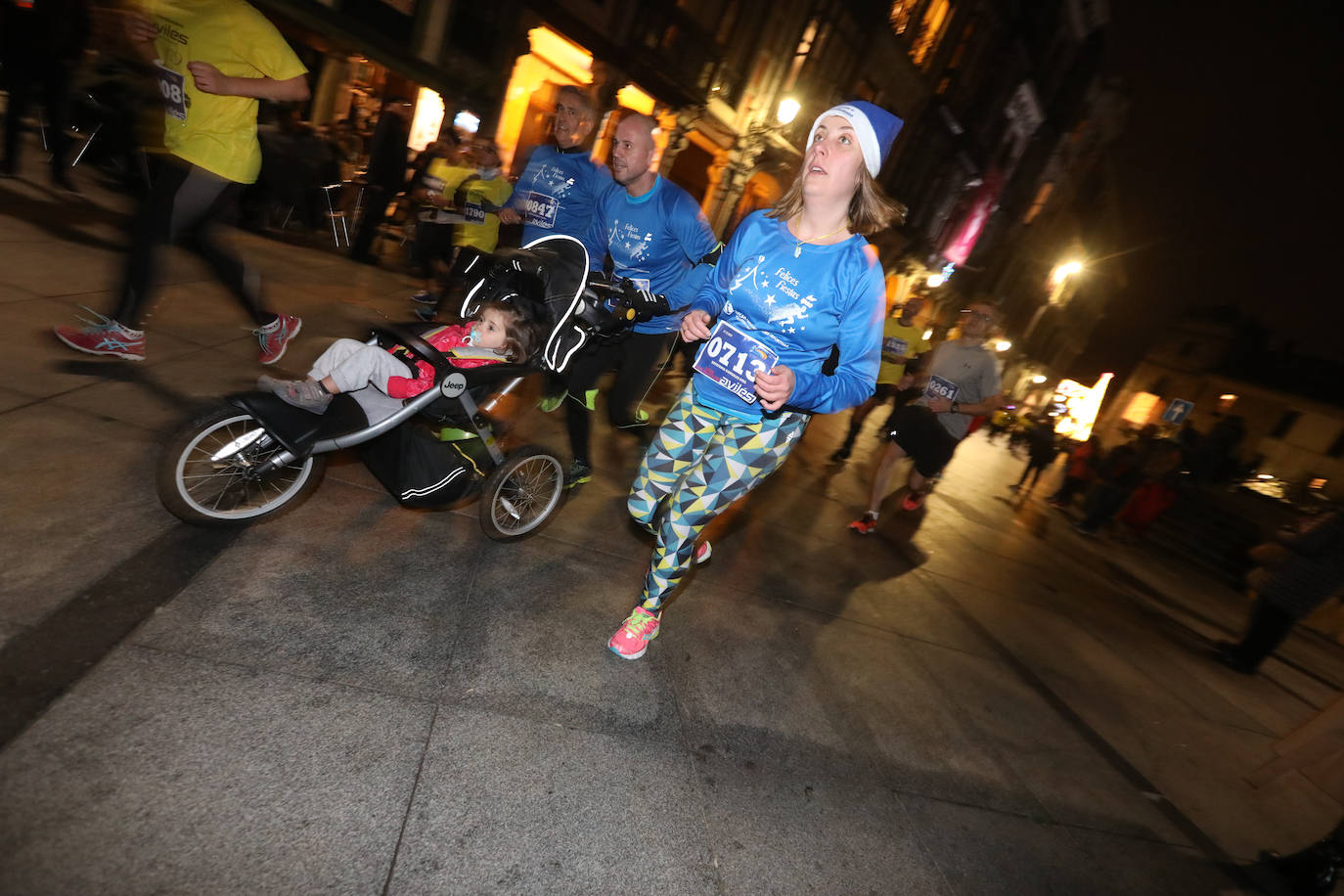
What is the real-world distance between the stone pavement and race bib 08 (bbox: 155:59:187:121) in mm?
1465

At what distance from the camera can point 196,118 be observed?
339 cm

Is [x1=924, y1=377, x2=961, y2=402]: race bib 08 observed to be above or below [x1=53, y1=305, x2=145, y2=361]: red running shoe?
above

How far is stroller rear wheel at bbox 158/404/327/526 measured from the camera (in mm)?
2430

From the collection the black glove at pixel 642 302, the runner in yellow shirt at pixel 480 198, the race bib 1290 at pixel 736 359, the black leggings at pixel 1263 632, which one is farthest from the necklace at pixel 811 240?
the black leggings at pixel 1263 632

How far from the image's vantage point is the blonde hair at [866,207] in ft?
7.70

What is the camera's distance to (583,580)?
328cm

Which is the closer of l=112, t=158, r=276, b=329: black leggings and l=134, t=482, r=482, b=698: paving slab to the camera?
l=134, t=482, r=482, b=698: paving slab

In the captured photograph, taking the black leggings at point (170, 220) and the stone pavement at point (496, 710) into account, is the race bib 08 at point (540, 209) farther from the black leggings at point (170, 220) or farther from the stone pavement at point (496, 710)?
the black leggings at point (170, 220)

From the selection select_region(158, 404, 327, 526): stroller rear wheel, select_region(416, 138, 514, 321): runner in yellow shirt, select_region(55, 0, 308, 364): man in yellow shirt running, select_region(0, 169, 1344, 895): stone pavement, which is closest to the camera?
select_region(0, 169, 1344, 895): stone pavement

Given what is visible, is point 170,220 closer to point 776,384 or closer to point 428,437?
point 428,437

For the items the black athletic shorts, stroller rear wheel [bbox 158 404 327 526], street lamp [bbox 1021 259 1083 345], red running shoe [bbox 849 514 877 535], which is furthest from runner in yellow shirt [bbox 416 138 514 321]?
street lamp [bbox 1021 259 1083 345]

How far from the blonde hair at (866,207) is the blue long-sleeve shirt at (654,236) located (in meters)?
1.14

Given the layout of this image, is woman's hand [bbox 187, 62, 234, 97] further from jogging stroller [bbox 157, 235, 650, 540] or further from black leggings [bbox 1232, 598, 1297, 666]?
black leggings [bbox 1232, 598, 1297, 666]

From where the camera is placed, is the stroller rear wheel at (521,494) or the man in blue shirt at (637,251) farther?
the man in blue shirt at (637,251)
